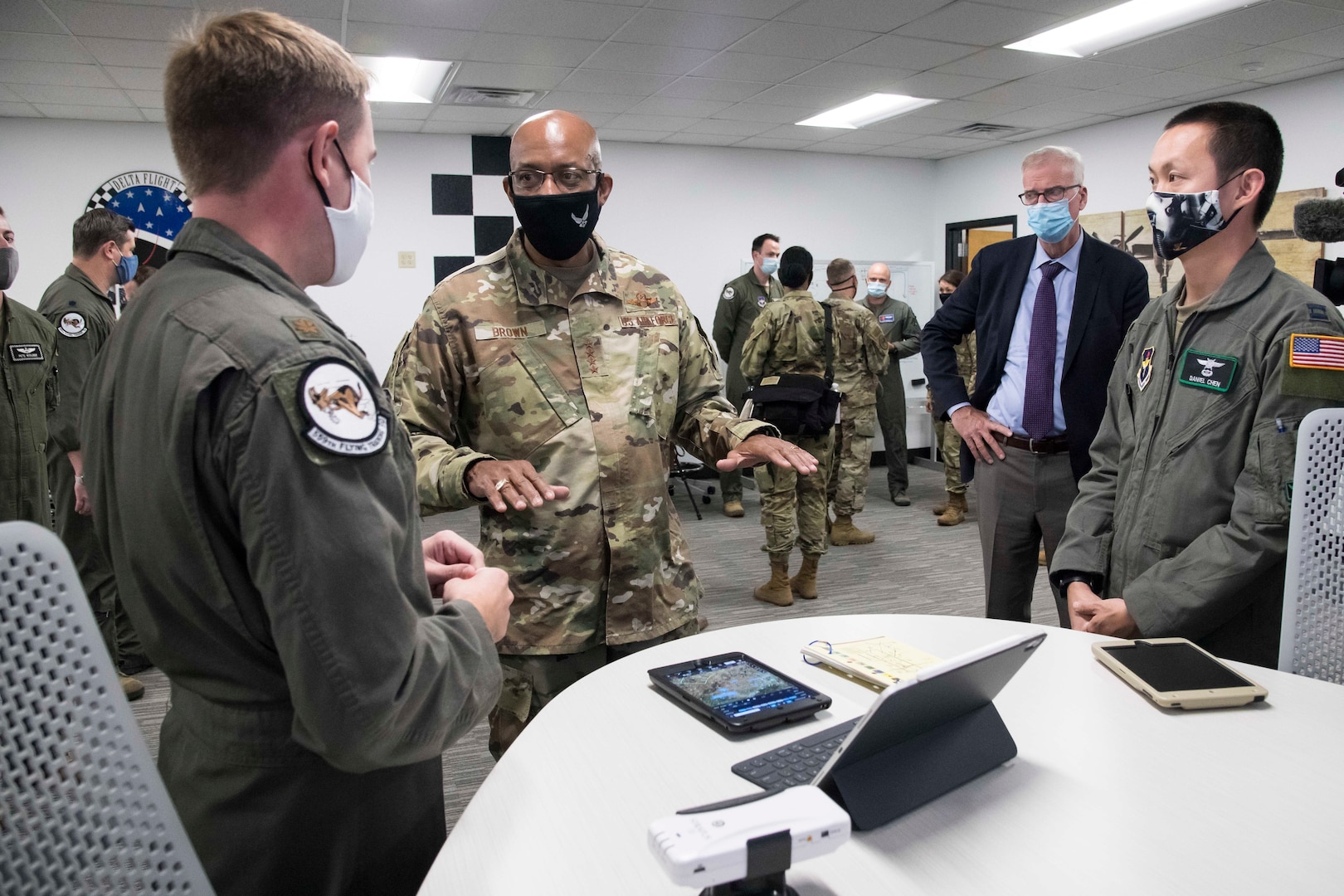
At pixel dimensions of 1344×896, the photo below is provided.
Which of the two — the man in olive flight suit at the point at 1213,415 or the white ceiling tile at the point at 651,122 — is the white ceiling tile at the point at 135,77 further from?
the man in olive flight suit at the point at 1213,415

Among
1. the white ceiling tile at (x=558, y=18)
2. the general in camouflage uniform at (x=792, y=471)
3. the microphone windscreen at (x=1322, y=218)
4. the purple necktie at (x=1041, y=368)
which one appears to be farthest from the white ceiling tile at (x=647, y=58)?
the microphone windscreen at (x=1322, y=218)

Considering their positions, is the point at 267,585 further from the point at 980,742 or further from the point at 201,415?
Answer: the point at 980,742

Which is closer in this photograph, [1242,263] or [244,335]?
[244,335]

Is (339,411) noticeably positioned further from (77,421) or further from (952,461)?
(952,461)

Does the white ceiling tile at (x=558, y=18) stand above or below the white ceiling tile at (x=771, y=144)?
below

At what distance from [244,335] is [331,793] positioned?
1.52 ft

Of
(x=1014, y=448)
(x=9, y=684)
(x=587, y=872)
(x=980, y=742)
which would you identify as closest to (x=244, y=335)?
(x=9, y=684)

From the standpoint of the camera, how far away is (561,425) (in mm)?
1681

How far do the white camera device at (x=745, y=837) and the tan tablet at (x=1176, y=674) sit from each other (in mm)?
695

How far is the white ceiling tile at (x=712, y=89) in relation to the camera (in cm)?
536

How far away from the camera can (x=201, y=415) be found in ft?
2.48

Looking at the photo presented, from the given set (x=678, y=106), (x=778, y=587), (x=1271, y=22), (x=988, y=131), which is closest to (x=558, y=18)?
(x=678, y=106)

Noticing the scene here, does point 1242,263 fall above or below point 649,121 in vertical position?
below

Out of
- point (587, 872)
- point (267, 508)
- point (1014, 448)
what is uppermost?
point (267, 508)
